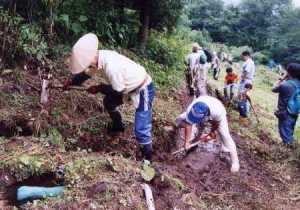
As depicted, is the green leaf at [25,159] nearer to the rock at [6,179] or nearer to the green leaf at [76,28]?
the rock at [6,179]

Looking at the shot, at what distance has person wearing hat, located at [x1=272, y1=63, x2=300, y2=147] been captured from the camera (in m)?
7.08

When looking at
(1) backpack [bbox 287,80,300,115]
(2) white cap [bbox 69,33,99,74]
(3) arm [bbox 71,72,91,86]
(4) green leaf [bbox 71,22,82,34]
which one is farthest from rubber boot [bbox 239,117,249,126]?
(2) white cap [bbox 69,33,99,74]

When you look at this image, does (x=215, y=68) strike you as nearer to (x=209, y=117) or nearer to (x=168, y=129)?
(x=168, y=129)

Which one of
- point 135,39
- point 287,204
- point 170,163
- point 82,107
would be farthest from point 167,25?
point 287,204

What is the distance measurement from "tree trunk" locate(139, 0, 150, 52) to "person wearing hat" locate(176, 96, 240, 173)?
441 centimetres

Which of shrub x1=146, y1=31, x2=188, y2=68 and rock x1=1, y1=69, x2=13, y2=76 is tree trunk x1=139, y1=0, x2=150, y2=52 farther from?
rock x1=1, y1=69, x2=13, y2=76

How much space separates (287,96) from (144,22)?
422 cm

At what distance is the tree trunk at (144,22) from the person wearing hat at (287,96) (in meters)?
3.84

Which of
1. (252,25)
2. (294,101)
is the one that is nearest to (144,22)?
(294,101)

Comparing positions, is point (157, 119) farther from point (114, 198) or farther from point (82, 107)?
point (114, 198)

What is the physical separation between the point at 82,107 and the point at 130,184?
97.3 inches

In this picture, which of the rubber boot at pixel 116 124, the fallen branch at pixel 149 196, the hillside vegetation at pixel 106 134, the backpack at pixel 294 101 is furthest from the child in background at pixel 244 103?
the fallen branch at pixel 149 196

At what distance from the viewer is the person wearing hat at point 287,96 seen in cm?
708

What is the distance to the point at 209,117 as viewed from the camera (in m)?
5.83
